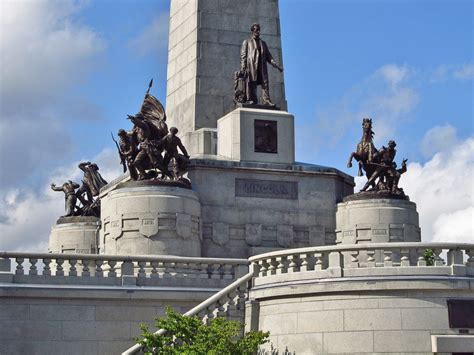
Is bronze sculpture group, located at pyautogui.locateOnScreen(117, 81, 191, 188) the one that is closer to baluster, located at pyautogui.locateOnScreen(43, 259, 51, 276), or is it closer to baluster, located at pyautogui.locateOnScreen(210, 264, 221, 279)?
baluster, located at pyautogui.locateOnScreen(210, 264, 221, 279)

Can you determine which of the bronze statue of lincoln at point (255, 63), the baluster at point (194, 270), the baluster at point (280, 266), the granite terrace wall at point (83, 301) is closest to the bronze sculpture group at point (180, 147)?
the bronze statue of lincoln at point (255, 63)

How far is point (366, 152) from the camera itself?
34.7 meters

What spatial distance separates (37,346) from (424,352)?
923 centimetres

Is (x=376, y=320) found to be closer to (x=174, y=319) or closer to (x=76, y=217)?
(x=174, y=319)

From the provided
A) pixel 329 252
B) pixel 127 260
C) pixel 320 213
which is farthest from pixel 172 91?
pixel 329 252

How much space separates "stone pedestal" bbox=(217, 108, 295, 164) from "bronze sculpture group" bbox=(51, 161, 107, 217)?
5.47m

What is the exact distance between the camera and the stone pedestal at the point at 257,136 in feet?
114

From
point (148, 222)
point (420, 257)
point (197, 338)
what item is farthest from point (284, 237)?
point (197, 338)

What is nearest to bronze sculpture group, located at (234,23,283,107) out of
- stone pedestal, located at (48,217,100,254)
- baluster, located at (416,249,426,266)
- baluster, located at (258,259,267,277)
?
stone pedestal, located at (48,217,100,254)

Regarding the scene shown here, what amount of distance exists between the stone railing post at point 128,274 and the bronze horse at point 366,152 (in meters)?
9.82

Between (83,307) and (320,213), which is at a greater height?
(320,213)

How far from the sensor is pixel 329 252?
25.1 metres

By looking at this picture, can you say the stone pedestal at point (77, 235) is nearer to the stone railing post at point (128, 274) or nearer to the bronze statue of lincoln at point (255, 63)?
the bronze statue of lincoln at point (255, 63)

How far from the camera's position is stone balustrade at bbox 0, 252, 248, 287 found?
26625mm
